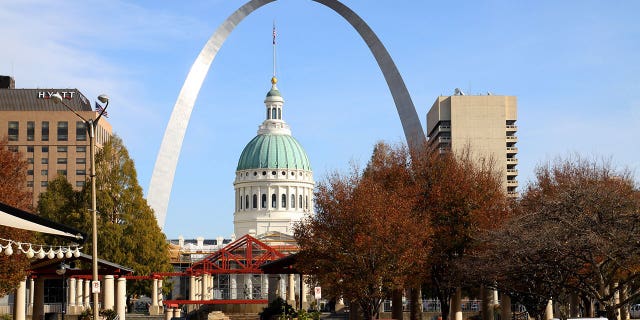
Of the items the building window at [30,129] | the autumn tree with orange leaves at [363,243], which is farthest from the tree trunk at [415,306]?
the building window at [30,129]

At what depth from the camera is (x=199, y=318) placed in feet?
267

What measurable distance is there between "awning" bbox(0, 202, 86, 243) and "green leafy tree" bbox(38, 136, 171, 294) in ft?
167

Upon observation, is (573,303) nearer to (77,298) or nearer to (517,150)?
(77,298)

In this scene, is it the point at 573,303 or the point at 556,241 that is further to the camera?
the point at 573,303

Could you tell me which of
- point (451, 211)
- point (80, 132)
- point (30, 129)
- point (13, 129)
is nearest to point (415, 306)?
point (451, 211)

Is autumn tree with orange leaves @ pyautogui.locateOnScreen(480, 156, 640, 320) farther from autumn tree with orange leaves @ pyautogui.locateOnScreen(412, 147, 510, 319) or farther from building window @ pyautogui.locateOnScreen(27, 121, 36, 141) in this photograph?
building window @ pyautogui.locateOnScreen(27, 121, 36, 141)

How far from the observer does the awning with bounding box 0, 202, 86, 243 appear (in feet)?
94.9

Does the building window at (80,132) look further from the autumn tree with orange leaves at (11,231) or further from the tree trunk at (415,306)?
the tree trunk at (415,306)

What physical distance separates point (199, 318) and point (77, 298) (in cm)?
2164

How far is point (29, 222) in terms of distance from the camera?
3000cm

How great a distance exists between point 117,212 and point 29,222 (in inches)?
2189

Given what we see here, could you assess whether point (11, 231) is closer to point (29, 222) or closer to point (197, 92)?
point (29, 222)

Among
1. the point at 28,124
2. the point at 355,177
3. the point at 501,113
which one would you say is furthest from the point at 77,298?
the point at 501,113

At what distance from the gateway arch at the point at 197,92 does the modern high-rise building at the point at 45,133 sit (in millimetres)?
57928
